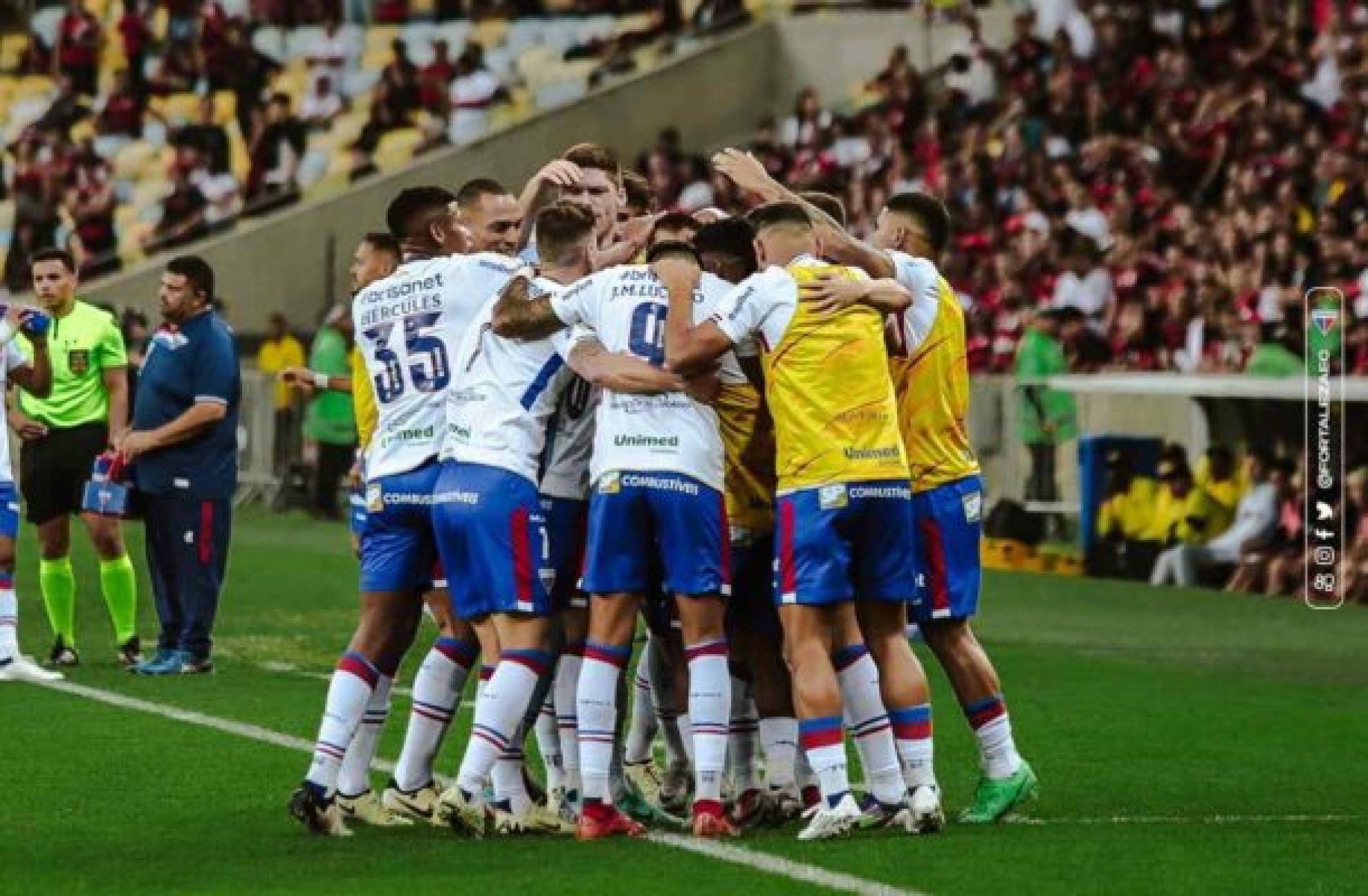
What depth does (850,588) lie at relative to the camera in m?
10.2

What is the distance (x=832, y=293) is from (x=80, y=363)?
292 inches

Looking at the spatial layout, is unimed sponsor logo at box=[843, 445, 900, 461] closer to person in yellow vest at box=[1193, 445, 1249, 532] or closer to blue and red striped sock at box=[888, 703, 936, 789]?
blue and red striped sock at box=[888, 703, 936, 789]

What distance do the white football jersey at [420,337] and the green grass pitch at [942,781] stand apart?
1352mm

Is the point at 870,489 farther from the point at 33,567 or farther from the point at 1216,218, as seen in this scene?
the point at 1216,218

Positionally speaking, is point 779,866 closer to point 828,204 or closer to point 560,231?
point 560,231

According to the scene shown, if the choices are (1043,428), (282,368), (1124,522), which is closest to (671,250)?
(1124,522)

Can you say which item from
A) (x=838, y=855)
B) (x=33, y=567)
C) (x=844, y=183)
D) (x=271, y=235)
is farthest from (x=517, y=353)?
Answer: (x=271, y=235)

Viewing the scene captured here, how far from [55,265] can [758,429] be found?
6.51m

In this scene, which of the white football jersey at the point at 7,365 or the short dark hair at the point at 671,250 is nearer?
the short dark hair at the point at 671,250

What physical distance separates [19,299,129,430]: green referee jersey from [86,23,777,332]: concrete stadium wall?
18425 millimetres

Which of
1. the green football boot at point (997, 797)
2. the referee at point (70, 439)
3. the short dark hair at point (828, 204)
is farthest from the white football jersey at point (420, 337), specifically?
the referee at point (70, 439)

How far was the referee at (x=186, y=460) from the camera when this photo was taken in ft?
51.6

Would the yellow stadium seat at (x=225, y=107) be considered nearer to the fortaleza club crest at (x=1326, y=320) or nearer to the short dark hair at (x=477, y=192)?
the fortaleza club crest at (x=1326, y=320)

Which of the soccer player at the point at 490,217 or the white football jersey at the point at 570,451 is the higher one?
the soccer player at the point at 490,217
